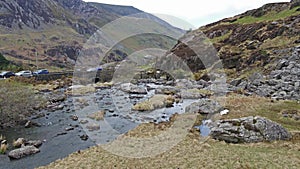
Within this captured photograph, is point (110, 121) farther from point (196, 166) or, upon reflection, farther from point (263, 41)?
point (263, 41)

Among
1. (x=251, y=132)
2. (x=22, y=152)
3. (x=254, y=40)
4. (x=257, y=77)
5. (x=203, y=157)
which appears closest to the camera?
(x=203, y=157)

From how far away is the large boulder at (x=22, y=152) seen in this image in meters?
24.8

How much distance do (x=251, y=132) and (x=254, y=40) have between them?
70.9 metres

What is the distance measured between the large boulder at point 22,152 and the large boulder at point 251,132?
1659 centimetres

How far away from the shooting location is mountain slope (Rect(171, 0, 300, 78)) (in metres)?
71.7

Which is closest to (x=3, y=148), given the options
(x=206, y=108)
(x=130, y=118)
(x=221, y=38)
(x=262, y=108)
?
(x=130, y=118)

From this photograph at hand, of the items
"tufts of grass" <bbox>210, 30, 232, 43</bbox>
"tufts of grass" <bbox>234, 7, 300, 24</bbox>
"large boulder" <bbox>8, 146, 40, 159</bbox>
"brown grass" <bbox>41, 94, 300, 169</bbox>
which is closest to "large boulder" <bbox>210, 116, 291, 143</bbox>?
"brown grass" <bbox>41, 94, 300, 169</bbox>

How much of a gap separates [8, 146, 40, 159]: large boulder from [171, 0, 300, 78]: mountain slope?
173 ft

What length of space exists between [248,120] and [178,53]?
86969 mm

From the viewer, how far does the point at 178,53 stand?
111 metres

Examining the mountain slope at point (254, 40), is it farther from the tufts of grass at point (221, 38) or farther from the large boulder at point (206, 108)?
the large boulder at point (206, 108)

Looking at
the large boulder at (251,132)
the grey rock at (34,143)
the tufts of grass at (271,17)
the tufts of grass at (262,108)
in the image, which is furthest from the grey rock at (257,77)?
the grey rock at (34,143)

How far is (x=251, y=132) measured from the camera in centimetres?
2430

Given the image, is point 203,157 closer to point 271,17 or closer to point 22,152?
point 22,152
